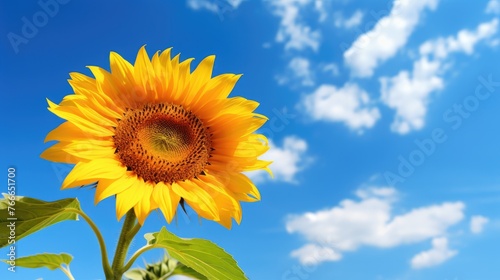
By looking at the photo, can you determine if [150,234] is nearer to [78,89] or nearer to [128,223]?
[128,223]

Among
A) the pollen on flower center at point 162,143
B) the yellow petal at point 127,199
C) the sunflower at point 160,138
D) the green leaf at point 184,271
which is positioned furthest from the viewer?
the green leaf at point 184,271

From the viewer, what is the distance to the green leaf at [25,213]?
266cm

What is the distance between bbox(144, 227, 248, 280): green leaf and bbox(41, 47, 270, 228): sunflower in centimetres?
16

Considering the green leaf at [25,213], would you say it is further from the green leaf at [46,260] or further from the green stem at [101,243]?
the green leaf at [46,260]

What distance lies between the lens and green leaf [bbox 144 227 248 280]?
8.95 feet

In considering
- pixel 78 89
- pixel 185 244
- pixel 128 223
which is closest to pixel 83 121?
pixel 78 89

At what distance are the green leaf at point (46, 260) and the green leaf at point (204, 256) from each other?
63 centimetres

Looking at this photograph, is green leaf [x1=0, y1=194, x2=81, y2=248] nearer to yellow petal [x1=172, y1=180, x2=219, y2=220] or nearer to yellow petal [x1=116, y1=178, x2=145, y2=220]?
yellow petal [x1=116, y1=178, x2=145, y2=220]

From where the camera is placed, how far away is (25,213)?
270 cm

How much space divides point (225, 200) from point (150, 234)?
23.0 inches

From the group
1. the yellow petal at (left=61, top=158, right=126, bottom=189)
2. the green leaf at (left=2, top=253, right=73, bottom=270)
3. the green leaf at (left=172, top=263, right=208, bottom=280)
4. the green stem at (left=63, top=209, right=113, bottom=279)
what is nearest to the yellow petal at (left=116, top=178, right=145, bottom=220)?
the yellow petal at (left=61, top=158, right=126, bottom=189)

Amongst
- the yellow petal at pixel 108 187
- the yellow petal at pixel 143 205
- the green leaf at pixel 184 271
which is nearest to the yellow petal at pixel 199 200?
the yellow petal at pixel 143 205

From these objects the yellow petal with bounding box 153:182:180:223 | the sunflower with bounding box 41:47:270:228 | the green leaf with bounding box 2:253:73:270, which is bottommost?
the green leaf with bounding box 2:253:73:270

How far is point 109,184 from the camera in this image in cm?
261
